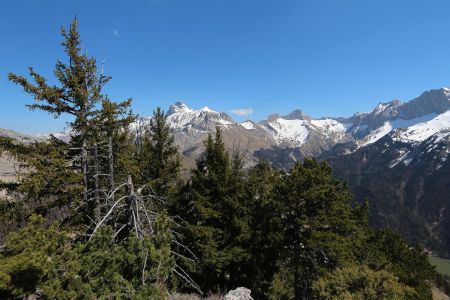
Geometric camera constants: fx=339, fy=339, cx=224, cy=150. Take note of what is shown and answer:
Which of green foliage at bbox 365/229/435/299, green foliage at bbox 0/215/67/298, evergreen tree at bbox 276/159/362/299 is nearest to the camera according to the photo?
green foliage at bbox 0/215/67/298

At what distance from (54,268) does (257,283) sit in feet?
73.3

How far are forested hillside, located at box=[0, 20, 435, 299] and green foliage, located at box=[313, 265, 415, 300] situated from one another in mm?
80

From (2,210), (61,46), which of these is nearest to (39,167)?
(2,210)

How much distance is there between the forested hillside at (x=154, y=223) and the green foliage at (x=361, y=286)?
80 mm

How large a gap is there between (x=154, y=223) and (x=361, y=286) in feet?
55.1

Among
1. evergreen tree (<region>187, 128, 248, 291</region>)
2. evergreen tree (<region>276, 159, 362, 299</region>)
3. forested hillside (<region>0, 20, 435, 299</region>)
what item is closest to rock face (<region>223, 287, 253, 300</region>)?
forested hillside (<region>0, 20, 435, 299</region>)

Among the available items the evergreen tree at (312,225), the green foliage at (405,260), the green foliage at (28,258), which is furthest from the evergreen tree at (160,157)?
the green foliage at (405,260)

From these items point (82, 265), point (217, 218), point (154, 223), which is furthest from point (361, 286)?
point (82, 265)

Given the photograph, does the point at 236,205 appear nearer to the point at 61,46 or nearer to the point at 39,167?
the point at 39,167

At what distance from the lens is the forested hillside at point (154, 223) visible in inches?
406

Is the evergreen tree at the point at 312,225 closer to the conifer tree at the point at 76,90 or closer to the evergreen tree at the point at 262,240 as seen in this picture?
the evergreen tree at the point at 262,240

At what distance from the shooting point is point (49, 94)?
18297mm

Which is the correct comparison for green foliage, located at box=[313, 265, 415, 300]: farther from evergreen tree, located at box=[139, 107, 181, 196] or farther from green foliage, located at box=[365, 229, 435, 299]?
green foliage, located at box=[365, 229, 435, 299]

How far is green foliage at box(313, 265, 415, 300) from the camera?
21.1 m
